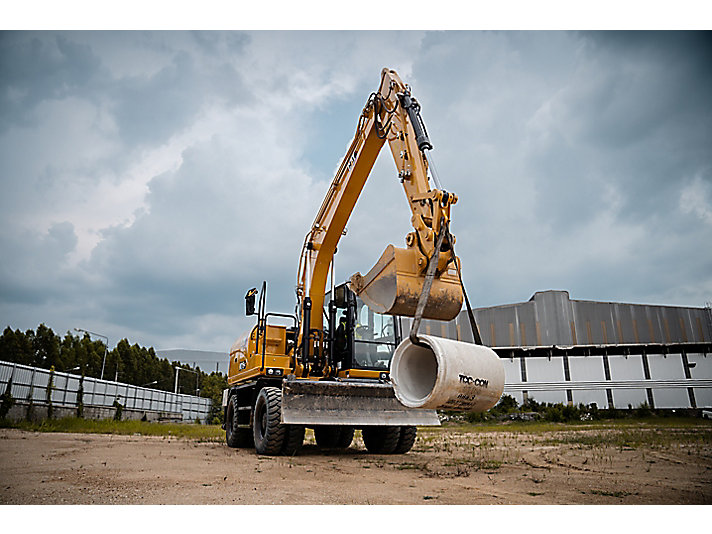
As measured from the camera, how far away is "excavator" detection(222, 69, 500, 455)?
5.06 meters

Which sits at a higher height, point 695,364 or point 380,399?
point 695,364

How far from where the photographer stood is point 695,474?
5.76 metres

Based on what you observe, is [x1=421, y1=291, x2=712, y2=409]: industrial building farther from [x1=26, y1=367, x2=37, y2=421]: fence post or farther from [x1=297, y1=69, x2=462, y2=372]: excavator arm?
[x1=297, y1=69, x2=462, y2=372]: excavator arm

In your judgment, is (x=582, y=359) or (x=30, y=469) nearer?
(x=30, y=469)

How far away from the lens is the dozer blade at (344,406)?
7.46 meters

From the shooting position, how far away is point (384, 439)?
8.73 metres

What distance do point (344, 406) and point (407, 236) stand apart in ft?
12.6

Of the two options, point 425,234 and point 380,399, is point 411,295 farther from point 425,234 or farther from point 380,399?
point 380,399

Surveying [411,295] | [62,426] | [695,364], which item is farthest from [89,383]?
[695,364]

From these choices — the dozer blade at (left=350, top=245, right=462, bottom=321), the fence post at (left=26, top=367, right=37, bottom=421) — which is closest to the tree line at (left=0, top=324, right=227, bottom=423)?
the fence post at (left=26, top=367, right=37, bottom=421)

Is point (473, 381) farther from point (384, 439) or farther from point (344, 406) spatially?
point (384, 439)

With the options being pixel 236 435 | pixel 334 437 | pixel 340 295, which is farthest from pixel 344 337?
pixel 236 435

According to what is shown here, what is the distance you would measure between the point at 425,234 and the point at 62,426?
51.3 feet
